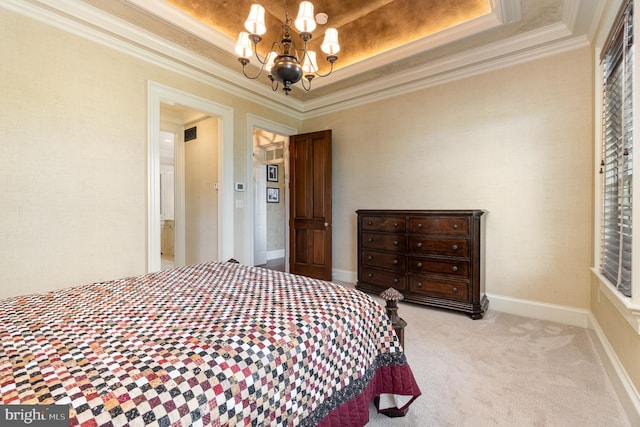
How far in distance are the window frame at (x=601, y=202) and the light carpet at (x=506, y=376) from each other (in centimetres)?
50

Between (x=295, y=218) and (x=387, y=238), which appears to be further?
(x=295, y=218)

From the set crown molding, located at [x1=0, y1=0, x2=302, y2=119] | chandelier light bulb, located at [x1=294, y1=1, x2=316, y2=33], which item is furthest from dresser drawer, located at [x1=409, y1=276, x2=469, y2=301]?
crown molding, located at [x1=0, y1=0, x2=302, y2=119]

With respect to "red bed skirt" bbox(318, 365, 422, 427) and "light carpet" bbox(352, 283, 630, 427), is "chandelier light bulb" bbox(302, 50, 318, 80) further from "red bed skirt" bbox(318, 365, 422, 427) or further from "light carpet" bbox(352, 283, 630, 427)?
"light carpet" bbox(352, 283, 630, 427)

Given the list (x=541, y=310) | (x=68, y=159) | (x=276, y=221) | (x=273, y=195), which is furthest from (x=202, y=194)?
(x=541, y=310)

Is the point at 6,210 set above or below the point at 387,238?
above

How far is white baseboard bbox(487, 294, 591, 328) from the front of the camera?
2715mm

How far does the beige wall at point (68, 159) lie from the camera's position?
222 centimetres

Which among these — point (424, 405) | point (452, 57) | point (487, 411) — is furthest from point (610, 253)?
point (452, 57)

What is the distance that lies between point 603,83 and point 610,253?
1351mm

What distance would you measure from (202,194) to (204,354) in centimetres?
372

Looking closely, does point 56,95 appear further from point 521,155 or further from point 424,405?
point 521,155

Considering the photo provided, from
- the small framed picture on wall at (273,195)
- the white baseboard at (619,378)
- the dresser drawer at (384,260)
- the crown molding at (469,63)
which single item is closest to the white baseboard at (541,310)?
the white baseboard at (619,378)

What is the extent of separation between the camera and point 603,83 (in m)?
2.36

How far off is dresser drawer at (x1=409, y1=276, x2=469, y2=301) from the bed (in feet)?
5.74
